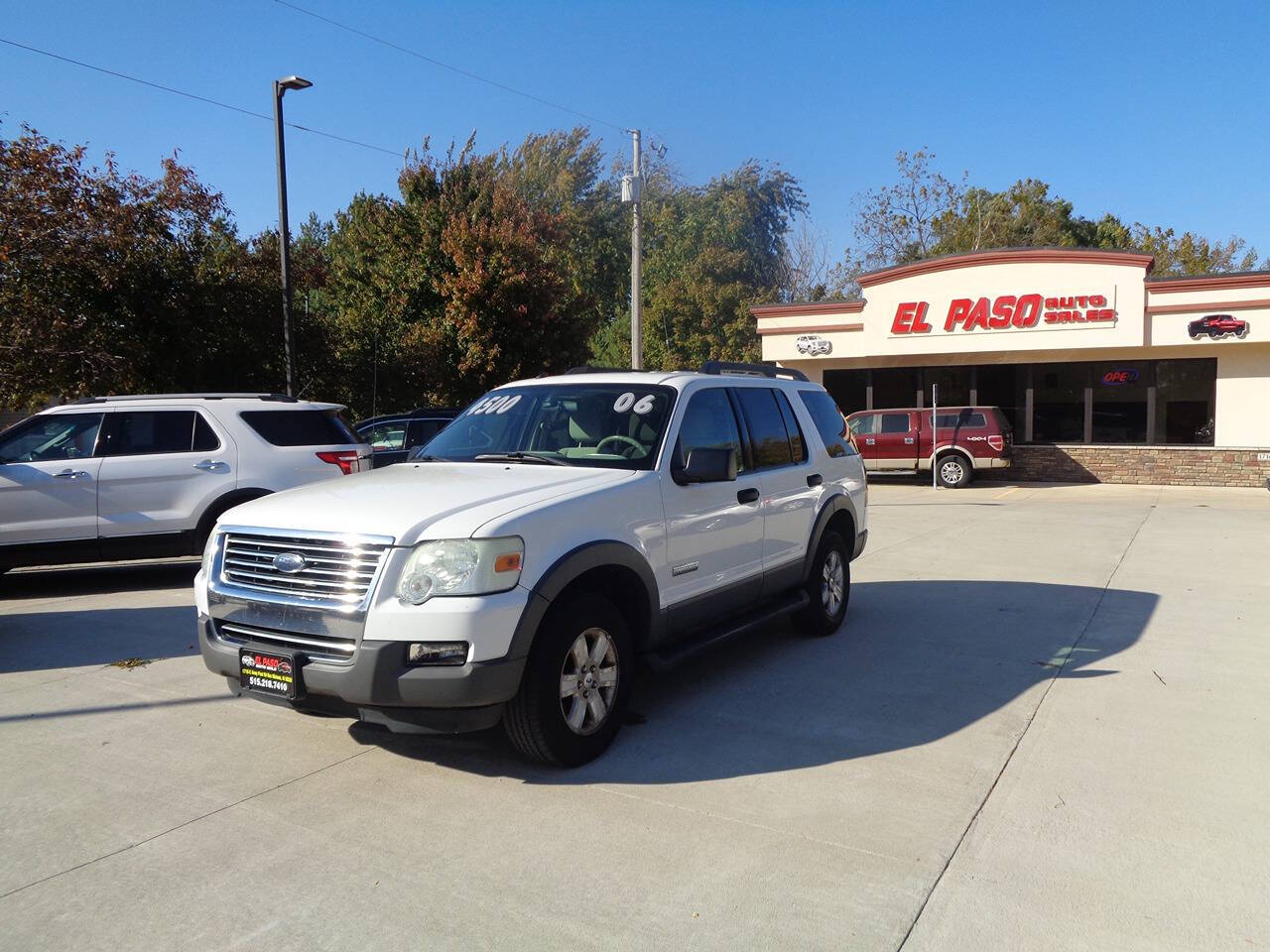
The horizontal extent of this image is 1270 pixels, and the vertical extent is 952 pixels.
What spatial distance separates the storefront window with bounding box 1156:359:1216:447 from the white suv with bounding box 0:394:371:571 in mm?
19849

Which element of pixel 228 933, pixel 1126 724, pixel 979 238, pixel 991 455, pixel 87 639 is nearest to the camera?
pixel 228 933

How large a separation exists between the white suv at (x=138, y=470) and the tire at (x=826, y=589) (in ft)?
17.7

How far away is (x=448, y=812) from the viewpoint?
428 centimetres

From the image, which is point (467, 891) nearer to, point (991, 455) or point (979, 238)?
point (991, 455)

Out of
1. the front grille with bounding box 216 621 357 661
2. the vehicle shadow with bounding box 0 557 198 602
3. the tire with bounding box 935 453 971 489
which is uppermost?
the front grille with bounding box 216 621 357 661

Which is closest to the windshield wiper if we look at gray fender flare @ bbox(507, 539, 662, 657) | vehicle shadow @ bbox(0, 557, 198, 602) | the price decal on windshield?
the price decal on windshield

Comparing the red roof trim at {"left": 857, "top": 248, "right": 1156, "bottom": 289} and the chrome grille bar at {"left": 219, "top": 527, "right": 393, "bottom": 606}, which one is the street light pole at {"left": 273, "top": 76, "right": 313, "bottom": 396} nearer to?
the chrome grille bar at {"left": 219, "top": 527, "right": 393, "bottom": 606}

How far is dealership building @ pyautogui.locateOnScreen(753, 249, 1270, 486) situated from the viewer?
2161 cm

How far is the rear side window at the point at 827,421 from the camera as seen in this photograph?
7.69 meters

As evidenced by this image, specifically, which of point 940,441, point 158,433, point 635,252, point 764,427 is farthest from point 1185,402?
point 158,433

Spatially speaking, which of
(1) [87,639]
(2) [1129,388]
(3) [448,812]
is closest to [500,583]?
(3) [448,812]

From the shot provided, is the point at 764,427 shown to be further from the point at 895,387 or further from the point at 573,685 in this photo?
the point at 895,387

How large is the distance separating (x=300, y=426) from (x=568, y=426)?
5283 millimetres

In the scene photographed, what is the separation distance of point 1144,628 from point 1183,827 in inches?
159
